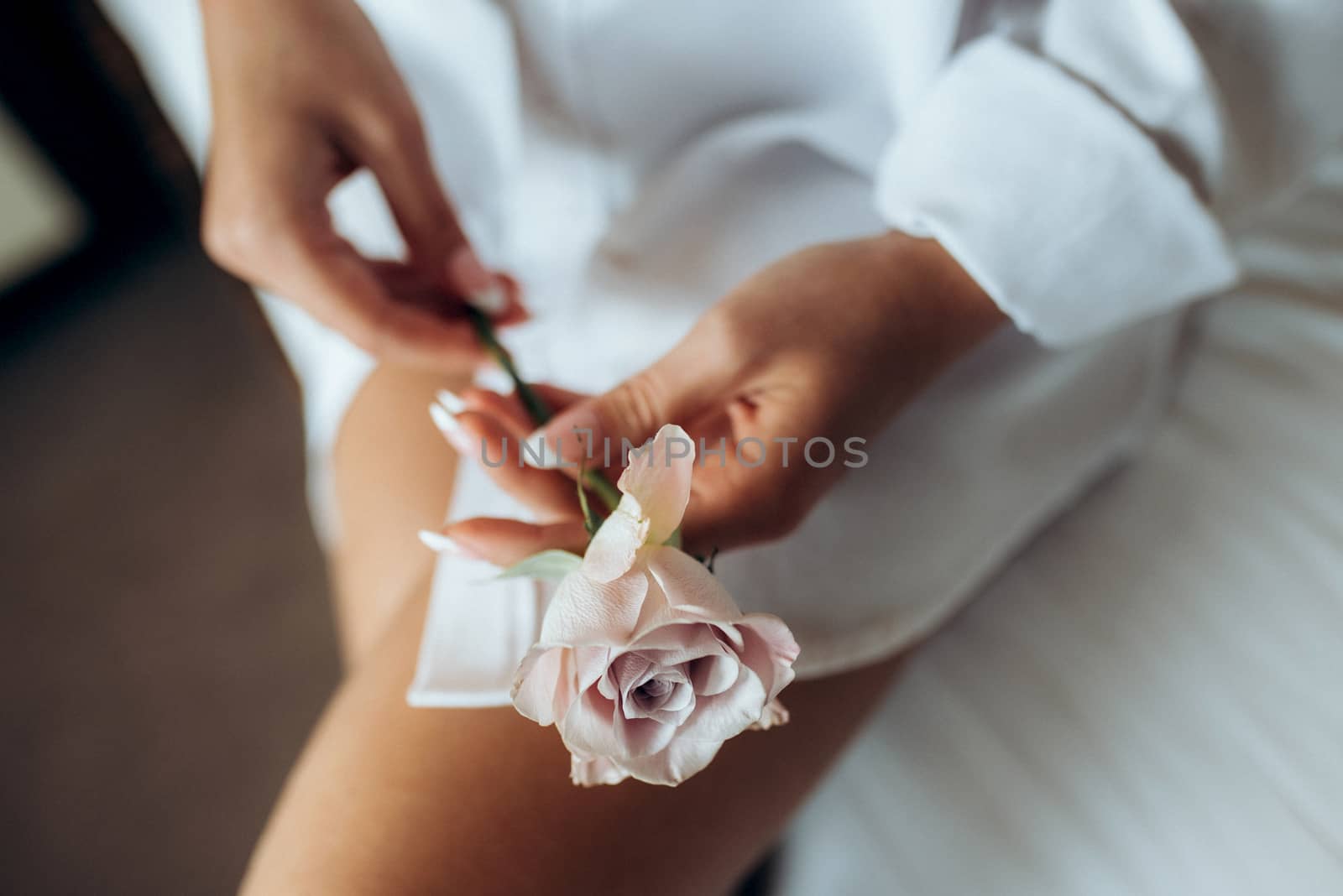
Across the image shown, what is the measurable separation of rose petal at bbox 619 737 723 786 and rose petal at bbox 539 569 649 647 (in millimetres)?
41

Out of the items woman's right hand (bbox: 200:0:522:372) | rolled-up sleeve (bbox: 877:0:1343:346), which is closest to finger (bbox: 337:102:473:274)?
woman's right hand (bbox: 200:0:522:372)

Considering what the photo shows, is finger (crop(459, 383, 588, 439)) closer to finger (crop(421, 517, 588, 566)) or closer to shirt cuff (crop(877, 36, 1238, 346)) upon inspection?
finger (crop(421, 517, 588, 566))

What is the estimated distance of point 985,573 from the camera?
1.52ft

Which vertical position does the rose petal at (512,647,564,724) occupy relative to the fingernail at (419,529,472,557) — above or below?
above

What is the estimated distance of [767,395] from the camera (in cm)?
34

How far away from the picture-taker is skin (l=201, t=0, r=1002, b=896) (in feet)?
1.10

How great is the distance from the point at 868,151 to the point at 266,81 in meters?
0.30

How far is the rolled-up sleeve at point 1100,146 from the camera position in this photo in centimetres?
37

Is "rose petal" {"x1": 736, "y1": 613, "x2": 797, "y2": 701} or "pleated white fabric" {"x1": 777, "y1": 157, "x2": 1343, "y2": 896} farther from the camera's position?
"pleated white fabric" {"x1": 777, "y1": 157, "x2": 1343, "y2": 896}

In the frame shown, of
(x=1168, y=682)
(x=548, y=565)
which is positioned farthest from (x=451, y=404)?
(x=1168, y=682)

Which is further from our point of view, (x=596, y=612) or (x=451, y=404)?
(x=451, y=404)

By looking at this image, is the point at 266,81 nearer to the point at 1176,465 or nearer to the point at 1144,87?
the point at 1144,87

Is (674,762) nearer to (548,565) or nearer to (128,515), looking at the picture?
(548,565)

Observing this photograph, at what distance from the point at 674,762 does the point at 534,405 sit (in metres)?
0.18
